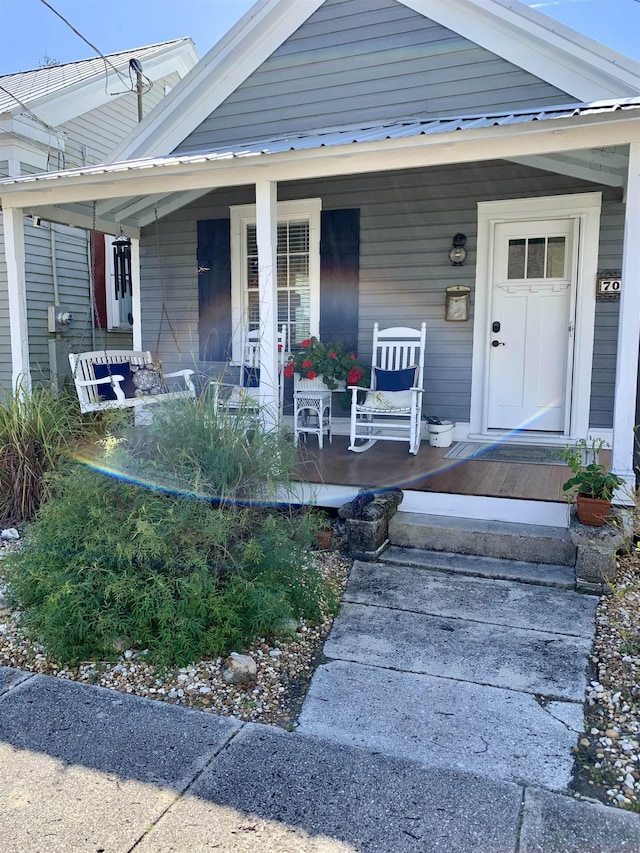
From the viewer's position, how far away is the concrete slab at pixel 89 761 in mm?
1701

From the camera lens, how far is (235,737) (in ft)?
6.87

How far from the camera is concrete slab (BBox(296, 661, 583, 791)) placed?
1.97 meters

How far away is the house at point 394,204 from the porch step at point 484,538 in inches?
7.4

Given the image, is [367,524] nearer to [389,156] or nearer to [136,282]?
[389,156]

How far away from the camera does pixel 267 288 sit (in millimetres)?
4238

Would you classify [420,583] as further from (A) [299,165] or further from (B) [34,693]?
(A) [299,165]

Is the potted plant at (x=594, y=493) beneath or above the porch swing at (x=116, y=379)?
beneath

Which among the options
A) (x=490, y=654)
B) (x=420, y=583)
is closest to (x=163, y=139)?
(x=420, y=583)

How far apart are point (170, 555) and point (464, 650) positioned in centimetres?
132

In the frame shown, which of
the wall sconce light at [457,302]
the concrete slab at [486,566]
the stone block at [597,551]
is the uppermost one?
the wall sconce light at [457,302]

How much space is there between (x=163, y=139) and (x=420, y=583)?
5289 millimetres

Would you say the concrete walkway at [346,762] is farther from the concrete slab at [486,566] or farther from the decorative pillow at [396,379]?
the decorative pillow at [396,379]

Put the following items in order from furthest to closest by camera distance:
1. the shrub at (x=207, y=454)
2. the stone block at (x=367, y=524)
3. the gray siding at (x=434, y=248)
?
1. the gray siding at (x=434, y=248)
2. the stone block at (x=367, y=524)
3. the shrub at (x=207, y=454)

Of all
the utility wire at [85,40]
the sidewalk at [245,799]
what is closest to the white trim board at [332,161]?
the utility wire at [85,40]
